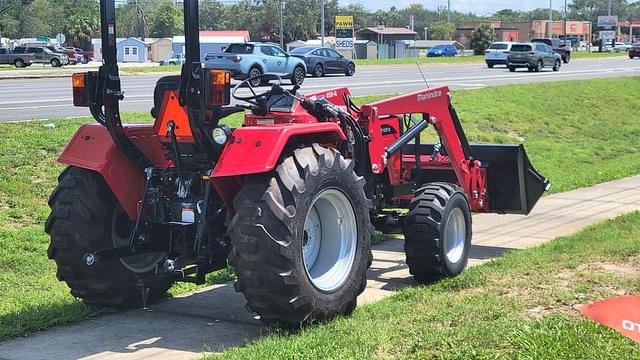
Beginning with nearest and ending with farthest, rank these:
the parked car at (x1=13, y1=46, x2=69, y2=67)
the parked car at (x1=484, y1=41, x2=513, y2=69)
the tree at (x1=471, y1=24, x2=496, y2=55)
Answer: the parked car at (x1=484, y1=41, x2=513, y2=69) → the parked car at (x1=13, y1=46, x2=69, y2=67) → the tree at (x1=471, y1=24, x2=496, y2=55)

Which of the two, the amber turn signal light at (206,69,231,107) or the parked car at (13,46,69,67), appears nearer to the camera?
the amber turn signal light at (206,69,231,107)

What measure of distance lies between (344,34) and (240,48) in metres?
19.9

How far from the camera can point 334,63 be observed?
125ft

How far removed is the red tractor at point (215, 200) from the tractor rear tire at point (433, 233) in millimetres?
19

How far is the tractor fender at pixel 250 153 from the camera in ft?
19.0

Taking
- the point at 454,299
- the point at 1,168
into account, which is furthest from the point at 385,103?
the point at 1,168

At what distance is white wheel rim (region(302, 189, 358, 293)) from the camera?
652cm

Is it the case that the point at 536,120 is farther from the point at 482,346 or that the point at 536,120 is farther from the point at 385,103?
the point at 482,346

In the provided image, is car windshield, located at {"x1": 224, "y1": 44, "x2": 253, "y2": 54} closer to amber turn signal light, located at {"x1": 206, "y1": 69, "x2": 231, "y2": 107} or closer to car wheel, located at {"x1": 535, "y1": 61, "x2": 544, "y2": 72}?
car wheel, located at {"x1": 535, "y1": 61, "x2": 544, "y2": 72}

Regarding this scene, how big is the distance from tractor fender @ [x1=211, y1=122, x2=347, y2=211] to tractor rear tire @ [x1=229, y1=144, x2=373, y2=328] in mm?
150

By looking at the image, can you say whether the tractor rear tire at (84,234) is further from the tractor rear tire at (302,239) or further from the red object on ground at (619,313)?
the red object on ground at (619,313)

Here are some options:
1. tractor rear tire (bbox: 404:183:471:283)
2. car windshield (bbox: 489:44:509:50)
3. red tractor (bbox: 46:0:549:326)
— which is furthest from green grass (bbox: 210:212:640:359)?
car windshield (bbox: 489:44:509:50)

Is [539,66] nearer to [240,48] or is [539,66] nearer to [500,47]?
[500,47]

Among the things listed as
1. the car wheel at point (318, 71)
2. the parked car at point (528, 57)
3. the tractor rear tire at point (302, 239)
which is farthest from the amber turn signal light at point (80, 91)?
the parked car at point (528, 57)
